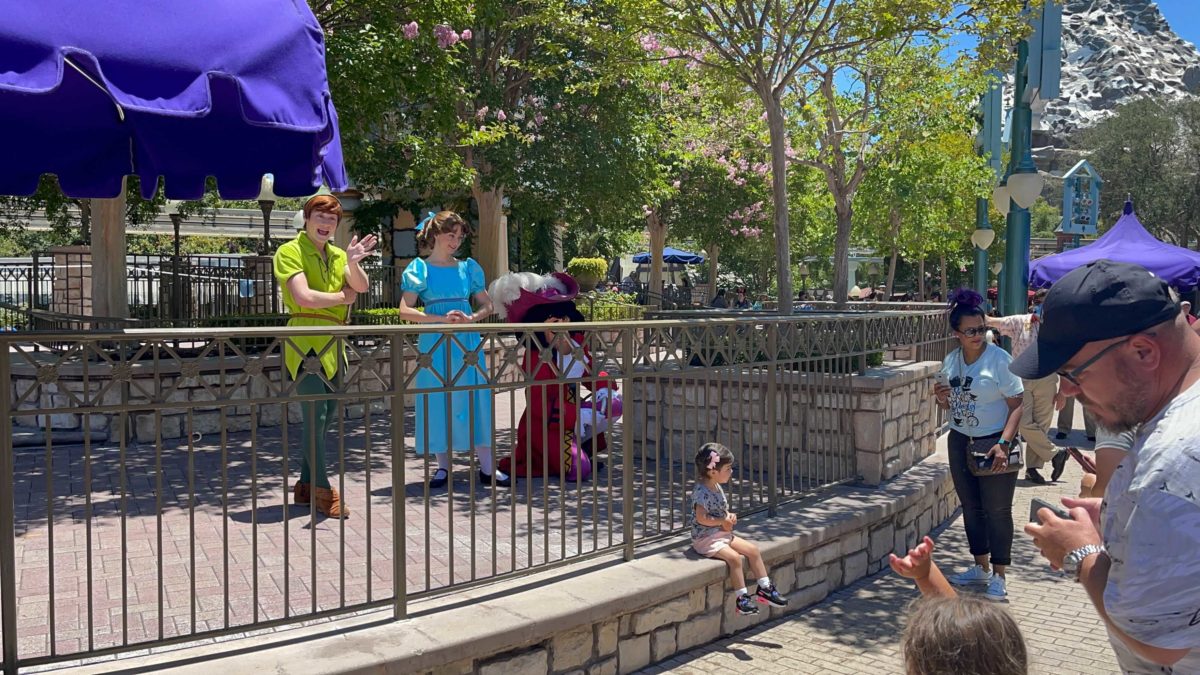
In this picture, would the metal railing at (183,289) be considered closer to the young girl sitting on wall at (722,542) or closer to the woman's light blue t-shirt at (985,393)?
the young girl sitting on wall at (722,542)

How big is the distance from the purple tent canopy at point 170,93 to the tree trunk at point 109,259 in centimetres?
785

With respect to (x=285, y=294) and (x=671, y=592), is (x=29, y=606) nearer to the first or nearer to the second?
(x=285, y=294)

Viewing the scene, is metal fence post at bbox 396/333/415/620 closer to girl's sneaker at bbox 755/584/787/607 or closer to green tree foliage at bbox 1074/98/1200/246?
girl's sneaker at bbox 755/584/787/607

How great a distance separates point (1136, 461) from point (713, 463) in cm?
354

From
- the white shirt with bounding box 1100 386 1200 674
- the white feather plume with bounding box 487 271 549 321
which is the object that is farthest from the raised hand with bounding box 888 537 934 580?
the white feather plume with bounding box 487 271 549 321

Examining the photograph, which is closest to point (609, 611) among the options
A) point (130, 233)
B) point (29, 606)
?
point (29, 606)

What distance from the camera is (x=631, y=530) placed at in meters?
5.15

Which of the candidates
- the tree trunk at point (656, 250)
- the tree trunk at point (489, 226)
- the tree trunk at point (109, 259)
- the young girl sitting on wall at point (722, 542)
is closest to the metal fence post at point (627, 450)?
the young girl sitting on wall at point (722, 542)

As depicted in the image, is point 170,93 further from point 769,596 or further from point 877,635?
point 877,635

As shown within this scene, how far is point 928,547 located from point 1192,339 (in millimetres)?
801

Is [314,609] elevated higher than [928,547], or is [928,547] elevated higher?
[928,547]

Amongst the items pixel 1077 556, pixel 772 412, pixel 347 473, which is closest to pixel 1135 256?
pixel 772 412

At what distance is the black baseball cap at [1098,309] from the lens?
1946 mm

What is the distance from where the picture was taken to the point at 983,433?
6.00 m
